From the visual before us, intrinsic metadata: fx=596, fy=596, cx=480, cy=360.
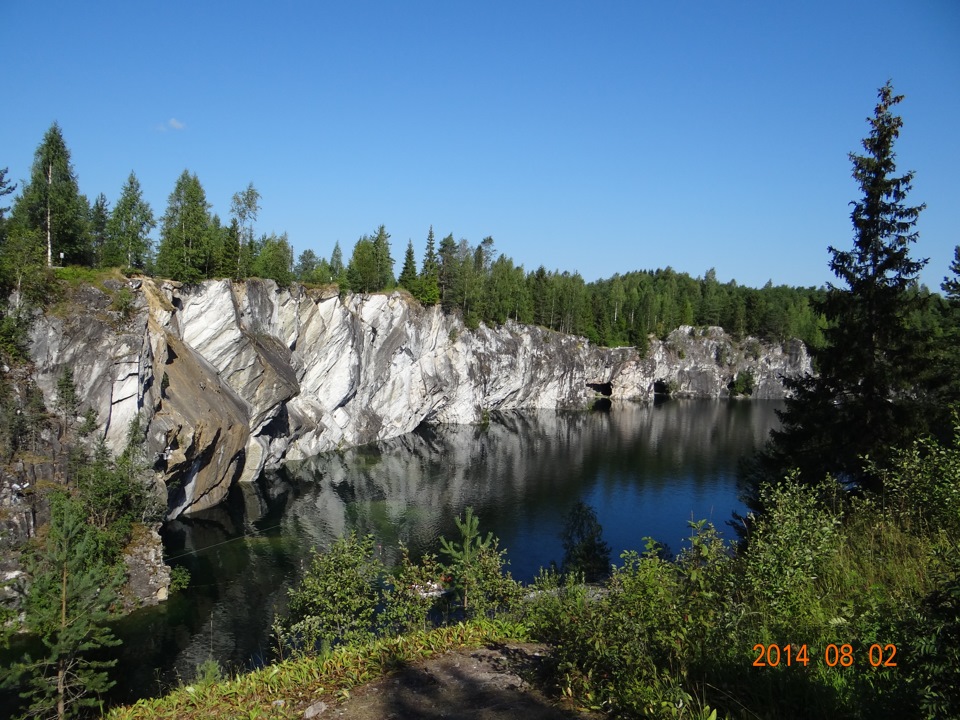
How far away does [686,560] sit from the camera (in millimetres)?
6023

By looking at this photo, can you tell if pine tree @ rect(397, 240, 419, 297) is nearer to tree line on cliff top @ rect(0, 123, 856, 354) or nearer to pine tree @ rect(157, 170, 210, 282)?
tree line on cliff top @ rect(0, 123, 856, 354)

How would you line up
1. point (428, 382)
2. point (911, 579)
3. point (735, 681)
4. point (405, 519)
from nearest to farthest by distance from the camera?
1. point (735, 681)
2. point (911, 579)
3. point (405, 519)
4. point (428, 382)

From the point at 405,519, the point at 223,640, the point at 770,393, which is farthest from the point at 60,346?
the point at 770,393

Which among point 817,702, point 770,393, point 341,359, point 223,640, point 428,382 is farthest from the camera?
point 770,393

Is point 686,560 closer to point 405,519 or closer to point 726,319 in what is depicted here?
point 405,519

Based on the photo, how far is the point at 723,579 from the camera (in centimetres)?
551

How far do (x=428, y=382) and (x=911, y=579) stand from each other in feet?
216

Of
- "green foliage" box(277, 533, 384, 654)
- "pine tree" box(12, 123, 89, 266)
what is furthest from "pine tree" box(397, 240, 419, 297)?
"green foliage" box(277, 533, 384, 654)

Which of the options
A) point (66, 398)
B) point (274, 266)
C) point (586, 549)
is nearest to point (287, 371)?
point (274, 266)

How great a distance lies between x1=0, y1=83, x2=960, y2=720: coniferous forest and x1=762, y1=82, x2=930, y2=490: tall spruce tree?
5cm

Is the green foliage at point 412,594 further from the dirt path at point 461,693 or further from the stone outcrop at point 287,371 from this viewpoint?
the stone outcrop at point 287,371

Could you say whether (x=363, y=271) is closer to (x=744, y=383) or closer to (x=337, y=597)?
(x=337, y=597)
